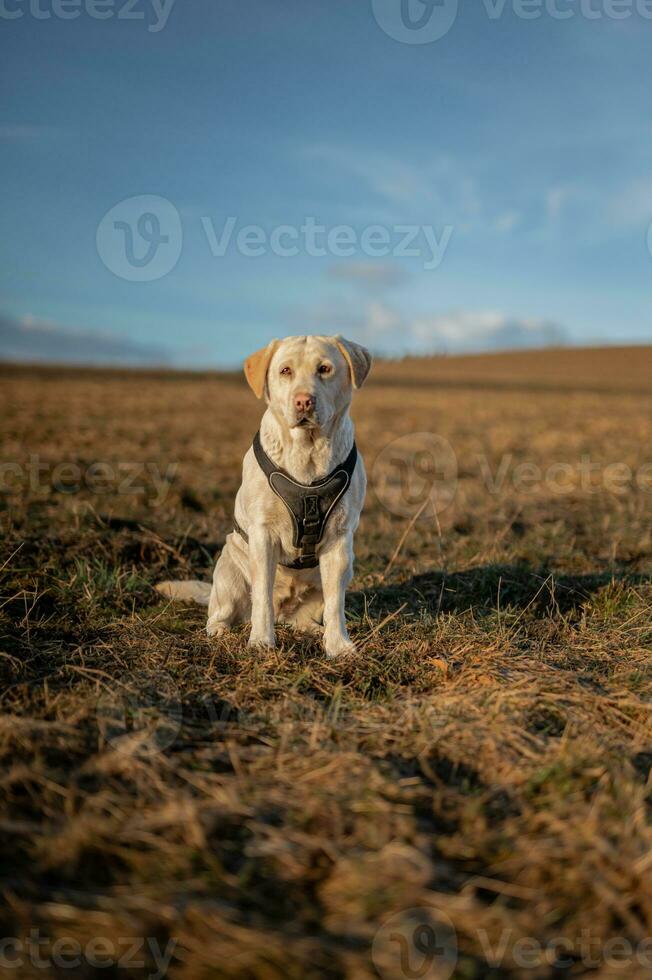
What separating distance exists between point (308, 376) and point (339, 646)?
4.85 ft

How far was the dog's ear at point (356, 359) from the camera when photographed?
3977 mm

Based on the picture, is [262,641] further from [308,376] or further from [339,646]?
[308,376]

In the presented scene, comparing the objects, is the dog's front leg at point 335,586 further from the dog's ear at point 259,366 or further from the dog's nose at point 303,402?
the dog's ear at point 259,366

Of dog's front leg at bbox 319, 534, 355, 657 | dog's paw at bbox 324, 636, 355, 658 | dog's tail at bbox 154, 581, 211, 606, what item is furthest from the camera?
dog's tail at bbox 154, 581, 211, 606

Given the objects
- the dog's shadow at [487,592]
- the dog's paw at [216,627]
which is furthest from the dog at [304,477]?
the dog's shadow at [487,592]

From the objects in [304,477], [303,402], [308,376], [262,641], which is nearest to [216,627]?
[262,641]

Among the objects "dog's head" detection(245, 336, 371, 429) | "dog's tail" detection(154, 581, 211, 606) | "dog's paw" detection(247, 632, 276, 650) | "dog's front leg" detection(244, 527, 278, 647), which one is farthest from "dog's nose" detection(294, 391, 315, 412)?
"dog's tail" detection(154, 581, 211, 606)

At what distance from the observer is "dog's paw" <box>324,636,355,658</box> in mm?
3766

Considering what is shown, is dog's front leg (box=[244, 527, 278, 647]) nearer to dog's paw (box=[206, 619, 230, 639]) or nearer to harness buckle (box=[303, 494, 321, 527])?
harness buckle (box=[303, 494, 321, 527])

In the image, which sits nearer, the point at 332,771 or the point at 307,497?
the point at 332,771

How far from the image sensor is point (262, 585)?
393 centimetres

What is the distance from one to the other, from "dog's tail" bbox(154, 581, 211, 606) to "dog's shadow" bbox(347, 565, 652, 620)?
101 centimetres

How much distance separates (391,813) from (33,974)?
1079 millimetres

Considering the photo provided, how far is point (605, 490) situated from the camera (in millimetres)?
9555
